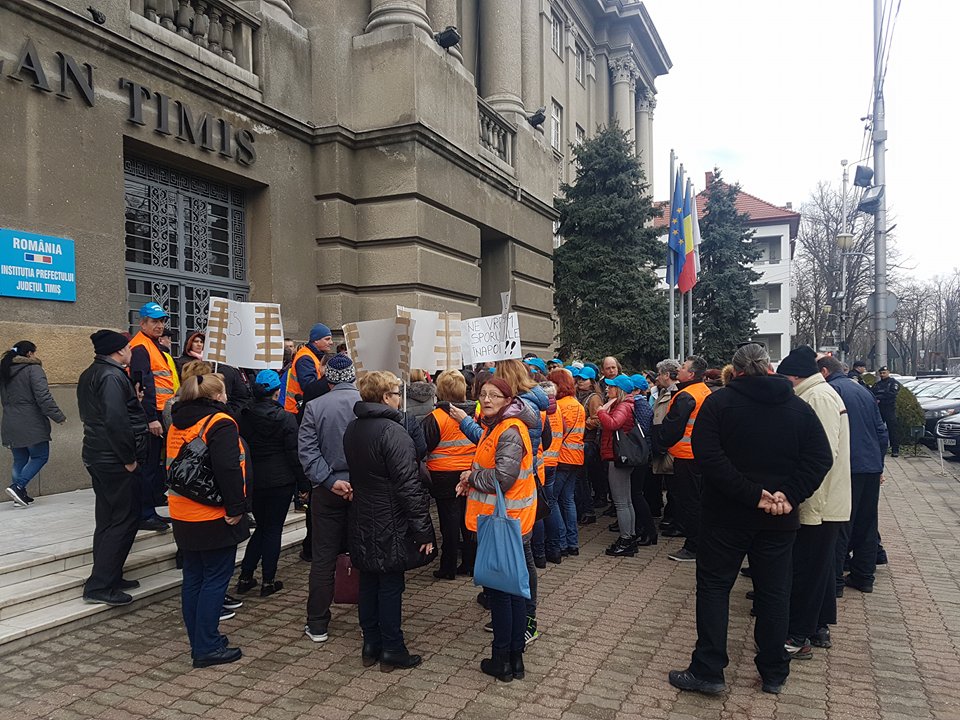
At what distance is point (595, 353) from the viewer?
21.7m

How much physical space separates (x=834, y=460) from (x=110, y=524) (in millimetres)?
5351

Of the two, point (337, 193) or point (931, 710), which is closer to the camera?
point (931, 710)

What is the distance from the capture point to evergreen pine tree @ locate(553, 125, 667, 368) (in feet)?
71.1

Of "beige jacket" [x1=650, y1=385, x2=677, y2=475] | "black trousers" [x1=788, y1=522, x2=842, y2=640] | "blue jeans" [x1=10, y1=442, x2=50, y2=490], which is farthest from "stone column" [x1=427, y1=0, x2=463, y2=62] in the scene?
"black trousers" [x1=788, y1=522, x2=842, y2=640]

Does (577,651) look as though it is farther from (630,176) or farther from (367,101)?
(630,176)

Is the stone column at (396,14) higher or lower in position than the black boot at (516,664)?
higher

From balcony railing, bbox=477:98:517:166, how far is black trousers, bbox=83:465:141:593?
10576 millimetres

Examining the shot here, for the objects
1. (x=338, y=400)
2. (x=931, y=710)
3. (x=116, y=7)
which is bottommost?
(x=931, y=710)

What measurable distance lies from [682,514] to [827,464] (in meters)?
3.22

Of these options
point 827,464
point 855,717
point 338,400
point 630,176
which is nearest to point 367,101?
point 338,400

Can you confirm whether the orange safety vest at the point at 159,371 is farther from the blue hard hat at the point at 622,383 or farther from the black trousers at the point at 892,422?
the black trousers at the point at 892,422

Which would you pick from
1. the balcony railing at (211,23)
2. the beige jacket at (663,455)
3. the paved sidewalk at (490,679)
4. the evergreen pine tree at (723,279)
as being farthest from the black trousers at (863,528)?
the evergreen pine tree at (723,279)

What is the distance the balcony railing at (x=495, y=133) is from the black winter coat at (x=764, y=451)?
1101cm

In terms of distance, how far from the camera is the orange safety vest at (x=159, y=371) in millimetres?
6723
